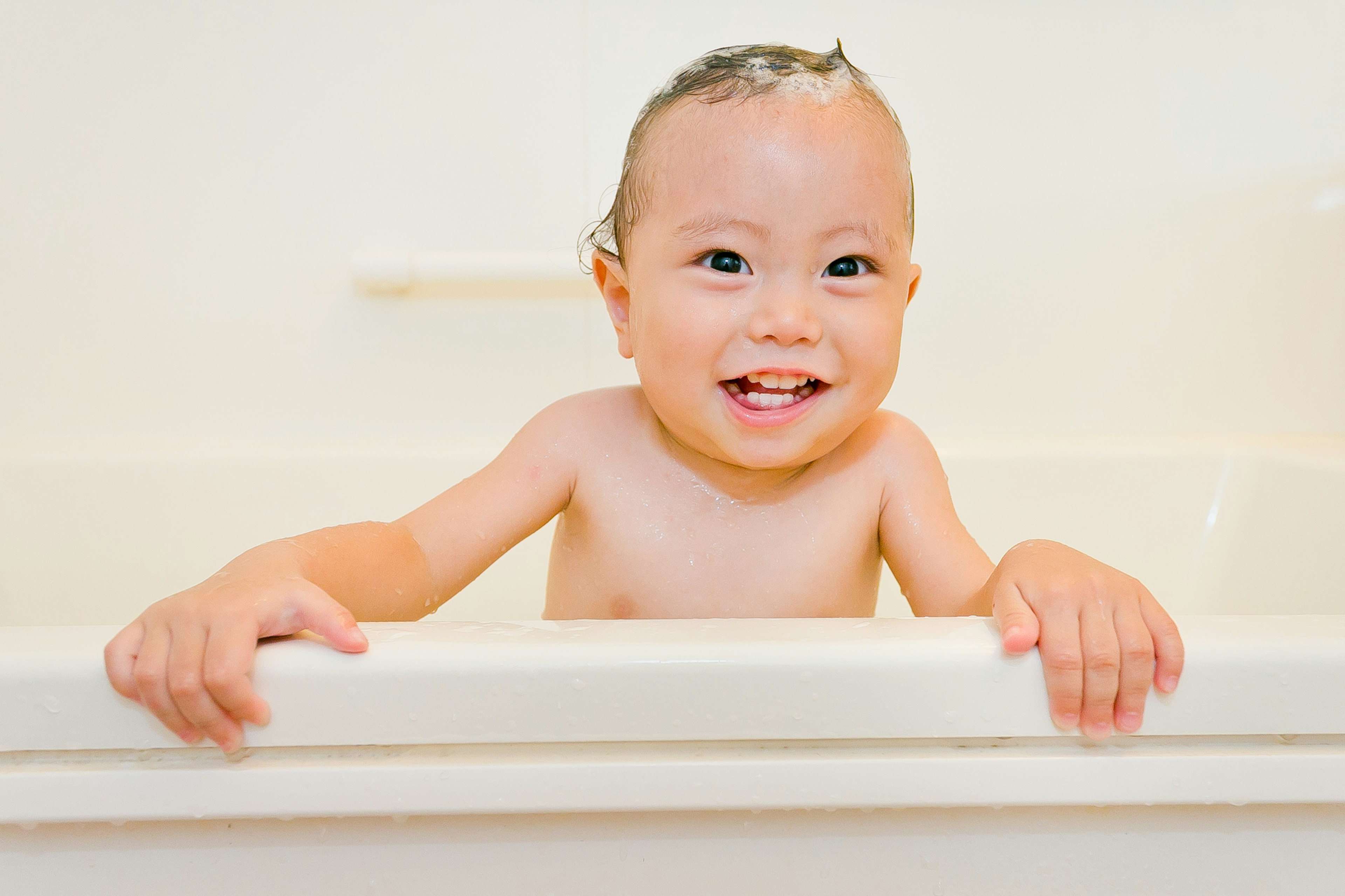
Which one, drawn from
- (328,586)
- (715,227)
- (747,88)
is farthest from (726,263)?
(328,586)

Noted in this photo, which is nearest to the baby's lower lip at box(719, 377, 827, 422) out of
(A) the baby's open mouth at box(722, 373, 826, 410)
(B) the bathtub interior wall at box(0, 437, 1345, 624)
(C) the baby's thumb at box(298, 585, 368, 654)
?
(A) the baby's open mouth at box(722, 373, 826, 410)

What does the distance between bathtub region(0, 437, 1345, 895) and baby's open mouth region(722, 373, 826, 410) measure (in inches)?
9.6

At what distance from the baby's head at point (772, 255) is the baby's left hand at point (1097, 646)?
9.6 inches

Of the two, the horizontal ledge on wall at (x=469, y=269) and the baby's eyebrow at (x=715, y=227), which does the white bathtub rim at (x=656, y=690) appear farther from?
the horizontal ledge on wall at (x=469, y=269)

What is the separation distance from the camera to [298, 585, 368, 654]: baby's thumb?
1.53 feet

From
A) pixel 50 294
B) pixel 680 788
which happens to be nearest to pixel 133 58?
pixel 50 294

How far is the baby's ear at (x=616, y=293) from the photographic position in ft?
2.70

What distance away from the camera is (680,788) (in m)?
0.47

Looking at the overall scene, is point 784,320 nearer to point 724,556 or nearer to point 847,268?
point 847,268

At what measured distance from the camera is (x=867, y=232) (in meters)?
0.70

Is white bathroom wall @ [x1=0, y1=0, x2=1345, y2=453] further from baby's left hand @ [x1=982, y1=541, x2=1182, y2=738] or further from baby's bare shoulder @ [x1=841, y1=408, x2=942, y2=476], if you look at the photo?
baby's left hand @ [x1=982, y1=541, x2=1182, y2=738]

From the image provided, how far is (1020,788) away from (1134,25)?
125 cm

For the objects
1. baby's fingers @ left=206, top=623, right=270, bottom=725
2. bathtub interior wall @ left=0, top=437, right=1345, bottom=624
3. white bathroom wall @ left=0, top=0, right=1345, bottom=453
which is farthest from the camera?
white bathroom wall @ left=0, top=0, right=1345, bottom=453

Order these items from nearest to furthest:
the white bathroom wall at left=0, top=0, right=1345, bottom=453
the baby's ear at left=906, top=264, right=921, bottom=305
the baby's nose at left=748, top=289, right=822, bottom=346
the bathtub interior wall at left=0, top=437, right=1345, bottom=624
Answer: the baby's nose at left=748, top=289, right=822, bottom=346, the baby's ear at left=906, top=264, right=921, bottom=305, the bathtub interior wall at left=0, top=437, right=1345, bottom=624, the white bathroom wall at left=0, top=0, right=1345, bottom=453
